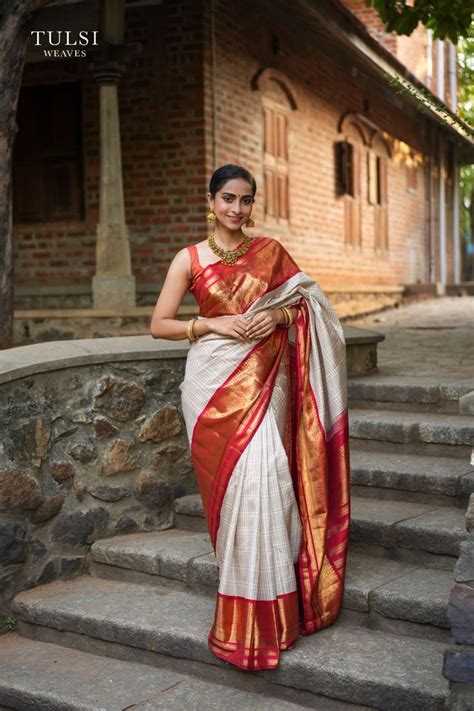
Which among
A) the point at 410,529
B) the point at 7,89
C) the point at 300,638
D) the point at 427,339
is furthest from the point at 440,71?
the point at 300,638

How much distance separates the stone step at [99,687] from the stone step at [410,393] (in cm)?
209

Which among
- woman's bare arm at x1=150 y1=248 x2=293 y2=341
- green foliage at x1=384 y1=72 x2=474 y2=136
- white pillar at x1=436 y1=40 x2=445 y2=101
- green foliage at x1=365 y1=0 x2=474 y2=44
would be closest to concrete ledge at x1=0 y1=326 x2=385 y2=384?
woman's bare arm at x1=150 y1=248 x2=293 y2=341

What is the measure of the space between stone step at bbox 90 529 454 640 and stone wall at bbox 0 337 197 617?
0.51ft

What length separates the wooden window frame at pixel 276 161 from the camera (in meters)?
10.9

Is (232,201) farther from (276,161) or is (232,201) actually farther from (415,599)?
(276,161)

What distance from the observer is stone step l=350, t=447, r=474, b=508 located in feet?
13.7

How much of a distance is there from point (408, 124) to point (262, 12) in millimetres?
6979

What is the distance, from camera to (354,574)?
3.77 metres

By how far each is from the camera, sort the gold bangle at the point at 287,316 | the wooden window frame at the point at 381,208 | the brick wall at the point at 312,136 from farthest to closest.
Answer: the wooden window frame at the point at 381,208 < the brick wall at the point at 312,136 < the gold bangle at the point at 287,316

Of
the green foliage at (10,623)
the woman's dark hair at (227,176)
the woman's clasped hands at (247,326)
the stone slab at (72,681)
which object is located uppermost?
the woman's dark hair at (227,176)

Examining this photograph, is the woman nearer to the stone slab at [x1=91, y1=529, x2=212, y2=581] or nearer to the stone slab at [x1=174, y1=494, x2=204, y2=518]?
the stone slab at [x1=91, y1=529, x2=212, y2=581]

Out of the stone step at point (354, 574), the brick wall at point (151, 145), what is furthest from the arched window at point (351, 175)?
the stone step at point (354, 574)

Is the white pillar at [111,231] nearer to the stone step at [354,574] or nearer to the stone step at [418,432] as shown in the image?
the stone step at [418,432]

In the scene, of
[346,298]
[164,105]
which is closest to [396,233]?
[346,298]
